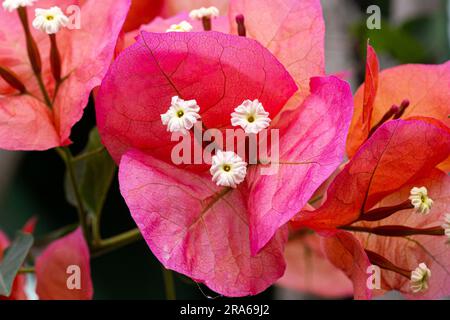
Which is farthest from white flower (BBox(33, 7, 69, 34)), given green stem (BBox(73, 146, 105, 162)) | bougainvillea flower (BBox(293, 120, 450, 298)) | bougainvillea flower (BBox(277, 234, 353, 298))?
bougainvillea flower (BBox(277, 234, 353, 298))

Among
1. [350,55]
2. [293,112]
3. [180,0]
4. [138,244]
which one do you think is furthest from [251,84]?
[350,55]

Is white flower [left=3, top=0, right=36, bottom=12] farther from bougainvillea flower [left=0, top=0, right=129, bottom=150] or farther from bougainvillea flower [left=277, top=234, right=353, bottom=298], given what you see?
bougainvillea flower [left=277, top=234, right=353, bottom=298]

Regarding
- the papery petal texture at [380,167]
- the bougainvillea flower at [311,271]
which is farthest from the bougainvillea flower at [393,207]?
the bougainvillea flower at [311,271]

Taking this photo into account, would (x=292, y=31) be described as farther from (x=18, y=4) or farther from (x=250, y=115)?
(x=18, y=4)

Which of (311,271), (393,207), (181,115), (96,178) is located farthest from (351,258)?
(311,271)

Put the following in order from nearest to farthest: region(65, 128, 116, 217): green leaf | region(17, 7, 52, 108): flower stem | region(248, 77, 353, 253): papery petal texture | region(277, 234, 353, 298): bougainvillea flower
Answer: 1. region(248, 77, 353, 253): papery petal texture
2. region(17, 7, 52, 108): flower stem
3. region(65, 128, 116, 217): green leaf
4. region(277, 234, 353, 298): bougainvillea flower

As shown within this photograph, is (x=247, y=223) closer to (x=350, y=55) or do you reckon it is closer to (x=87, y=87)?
(x=87, y=87)

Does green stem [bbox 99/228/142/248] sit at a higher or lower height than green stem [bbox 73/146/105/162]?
lower
